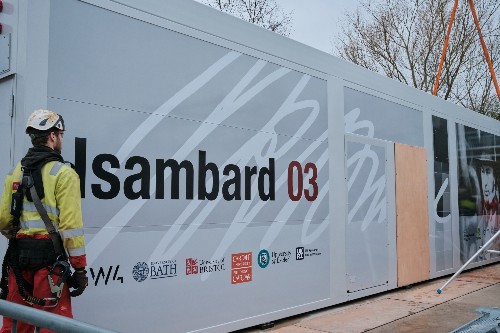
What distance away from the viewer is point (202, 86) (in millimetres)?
4875

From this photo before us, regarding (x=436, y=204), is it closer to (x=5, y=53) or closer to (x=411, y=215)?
(x=411, y=215)

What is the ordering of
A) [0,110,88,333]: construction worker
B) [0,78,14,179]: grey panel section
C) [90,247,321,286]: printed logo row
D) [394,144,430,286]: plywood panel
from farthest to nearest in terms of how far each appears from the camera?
[394,144,430,286]: plywood panel < [90,247,321,286]: printed logo row < [0,78,14,179]: grey panel section < [0,110,88,333]: construction worker

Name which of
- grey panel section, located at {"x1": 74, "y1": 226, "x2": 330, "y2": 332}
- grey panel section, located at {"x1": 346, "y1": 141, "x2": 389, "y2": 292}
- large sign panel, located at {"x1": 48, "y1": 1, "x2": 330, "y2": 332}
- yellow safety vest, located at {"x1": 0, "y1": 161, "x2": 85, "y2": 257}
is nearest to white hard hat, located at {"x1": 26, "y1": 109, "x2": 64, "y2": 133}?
yellow safety vest, located at {"x1": 0, "y1": 161, "x2": 85, "y2": 257}

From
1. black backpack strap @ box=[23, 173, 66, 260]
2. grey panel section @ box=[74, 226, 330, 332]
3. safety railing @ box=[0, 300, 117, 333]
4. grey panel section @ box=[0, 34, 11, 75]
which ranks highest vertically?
grey panel section @ box=[0, 34, 11, 75]

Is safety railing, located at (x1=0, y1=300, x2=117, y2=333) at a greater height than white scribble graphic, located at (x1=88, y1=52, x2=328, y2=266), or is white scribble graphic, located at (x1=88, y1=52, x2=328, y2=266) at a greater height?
white scribble graphic, located at (x1=88, y1=52, x2=328, y2=266)

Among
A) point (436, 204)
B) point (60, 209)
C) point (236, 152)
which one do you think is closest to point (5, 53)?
point (60, 209)

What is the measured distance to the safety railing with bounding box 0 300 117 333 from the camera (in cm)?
173

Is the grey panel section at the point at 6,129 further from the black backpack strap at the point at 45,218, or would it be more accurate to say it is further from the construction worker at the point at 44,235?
the black backpack strap at the point at 45,218

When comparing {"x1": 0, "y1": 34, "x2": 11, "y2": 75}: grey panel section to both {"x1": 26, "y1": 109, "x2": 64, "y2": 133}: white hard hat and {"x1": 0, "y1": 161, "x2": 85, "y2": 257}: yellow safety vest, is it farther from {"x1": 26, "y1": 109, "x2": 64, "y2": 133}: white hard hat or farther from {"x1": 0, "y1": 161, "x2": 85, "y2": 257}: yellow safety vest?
{"x1": 0, "y1": 161, "x2": 85, "y2": 257}: yellow safety vest

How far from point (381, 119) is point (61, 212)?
5.71m

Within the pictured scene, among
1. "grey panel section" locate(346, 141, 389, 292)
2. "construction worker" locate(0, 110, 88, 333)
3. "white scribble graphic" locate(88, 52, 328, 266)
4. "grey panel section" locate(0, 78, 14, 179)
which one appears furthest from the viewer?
"grey panel section" locate(346, 141, 389, 292)

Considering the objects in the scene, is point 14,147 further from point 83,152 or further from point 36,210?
point 36,210

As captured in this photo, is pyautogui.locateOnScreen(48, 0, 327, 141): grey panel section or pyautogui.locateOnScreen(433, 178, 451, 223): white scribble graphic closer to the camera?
pyautogui.locateOnScreen(48, 0, 327, 141): grey panel section

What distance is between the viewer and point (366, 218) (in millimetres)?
7023
